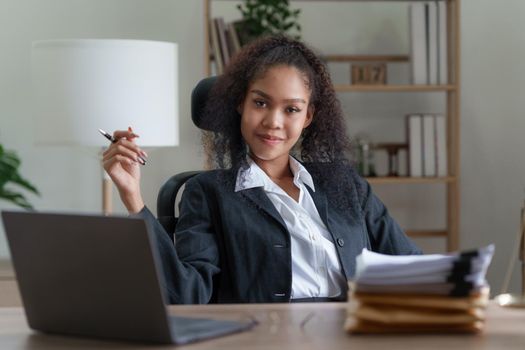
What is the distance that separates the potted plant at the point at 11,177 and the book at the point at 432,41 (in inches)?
64.2

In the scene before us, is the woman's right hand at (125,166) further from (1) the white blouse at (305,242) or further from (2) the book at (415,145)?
(2) the book at (415,145)

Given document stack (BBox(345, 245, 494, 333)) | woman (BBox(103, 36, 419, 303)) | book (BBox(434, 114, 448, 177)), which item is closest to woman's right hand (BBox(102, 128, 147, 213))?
woman (BBox(103, 36, 419, 303))

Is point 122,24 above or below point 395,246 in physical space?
above

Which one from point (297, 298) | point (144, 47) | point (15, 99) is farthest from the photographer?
point (15, 99)

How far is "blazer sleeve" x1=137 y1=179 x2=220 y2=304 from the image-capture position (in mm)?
1959

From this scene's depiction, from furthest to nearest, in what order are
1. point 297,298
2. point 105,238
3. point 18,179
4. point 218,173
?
1. point 18,179
2. point 218,173
3. point 297,298
4. point 105,238

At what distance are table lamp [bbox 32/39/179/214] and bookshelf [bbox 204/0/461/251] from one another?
0.51 metres

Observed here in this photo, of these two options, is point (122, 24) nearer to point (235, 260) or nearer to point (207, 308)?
point (235, 260)

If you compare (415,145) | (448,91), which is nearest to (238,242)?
(415,145)

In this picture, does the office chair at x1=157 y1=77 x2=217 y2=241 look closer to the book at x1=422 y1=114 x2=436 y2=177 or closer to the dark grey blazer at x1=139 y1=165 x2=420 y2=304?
the dark grey blazer at x1=139 y1=165 x2=420 y2=304

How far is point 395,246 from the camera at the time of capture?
2.25m

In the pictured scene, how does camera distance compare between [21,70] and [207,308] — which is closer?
[207,308]

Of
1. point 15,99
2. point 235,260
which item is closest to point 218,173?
point 235,260

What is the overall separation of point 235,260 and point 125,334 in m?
0.81
